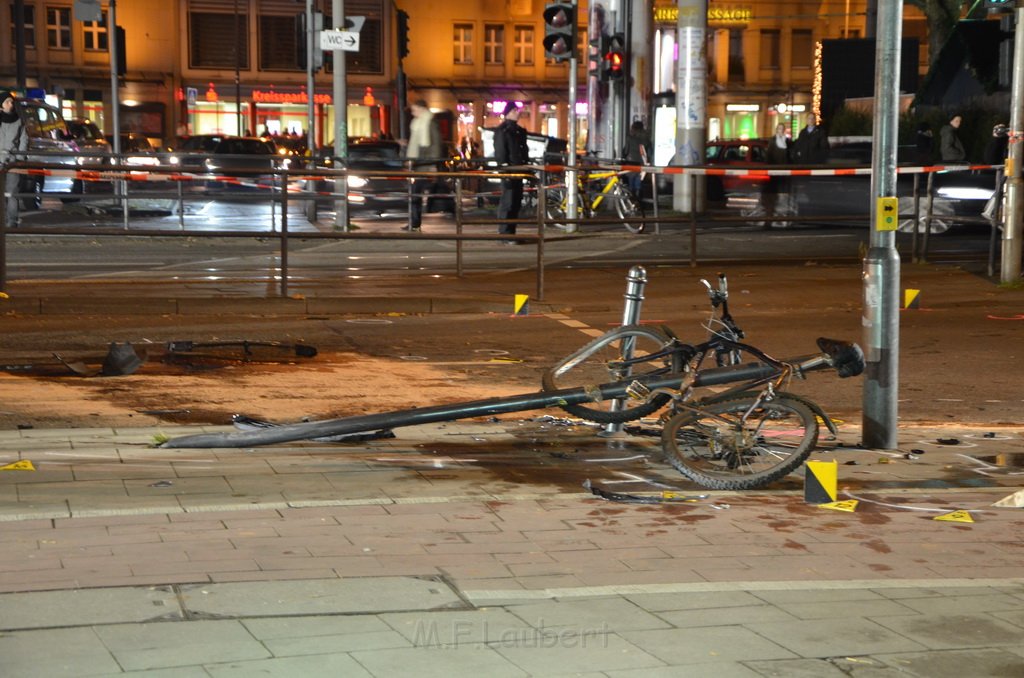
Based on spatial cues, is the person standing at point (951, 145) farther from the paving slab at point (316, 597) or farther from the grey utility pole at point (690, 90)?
the paving slab at point (316, 597)

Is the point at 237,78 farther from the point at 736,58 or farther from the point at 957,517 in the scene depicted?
the point at 957,517

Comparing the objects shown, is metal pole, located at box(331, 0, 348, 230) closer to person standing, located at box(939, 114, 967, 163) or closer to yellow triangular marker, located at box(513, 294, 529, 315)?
yellow triangular marker, located at box(513, 294, 529, 315)

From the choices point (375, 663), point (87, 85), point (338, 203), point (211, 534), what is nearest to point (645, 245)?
point (338, 203)

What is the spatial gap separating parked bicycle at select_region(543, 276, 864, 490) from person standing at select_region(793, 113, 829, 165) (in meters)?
19.7

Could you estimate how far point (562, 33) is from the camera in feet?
68.2

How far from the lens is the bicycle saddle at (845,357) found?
7.55 metres

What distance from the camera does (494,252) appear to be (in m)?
19.4

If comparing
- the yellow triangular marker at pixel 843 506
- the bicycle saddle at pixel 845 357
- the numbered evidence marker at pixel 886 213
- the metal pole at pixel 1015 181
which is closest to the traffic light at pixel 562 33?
the metal pole at pixel 1015 181

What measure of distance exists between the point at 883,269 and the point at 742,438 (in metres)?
1.47

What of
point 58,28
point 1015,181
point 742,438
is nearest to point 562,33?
point 1015,181

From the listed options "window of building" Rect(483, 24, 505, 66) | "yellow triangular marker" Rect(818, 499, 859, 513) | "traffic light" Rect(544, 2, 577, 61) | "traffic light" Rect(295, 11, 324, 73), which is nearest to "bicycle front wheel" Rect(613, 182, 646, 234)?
"traffic light" Rect(544, 2, 577, 61)

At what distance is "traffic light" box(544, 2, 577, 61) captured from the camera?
67.7 ft

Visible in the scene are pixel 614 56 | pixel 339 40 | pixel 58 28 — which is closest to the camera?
pixel 339 40

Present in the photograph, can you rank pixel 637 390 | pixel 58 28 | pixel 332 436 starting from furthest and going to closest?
1. pixel 58 28
2. pixel 332 436
3. pixel 637 390
